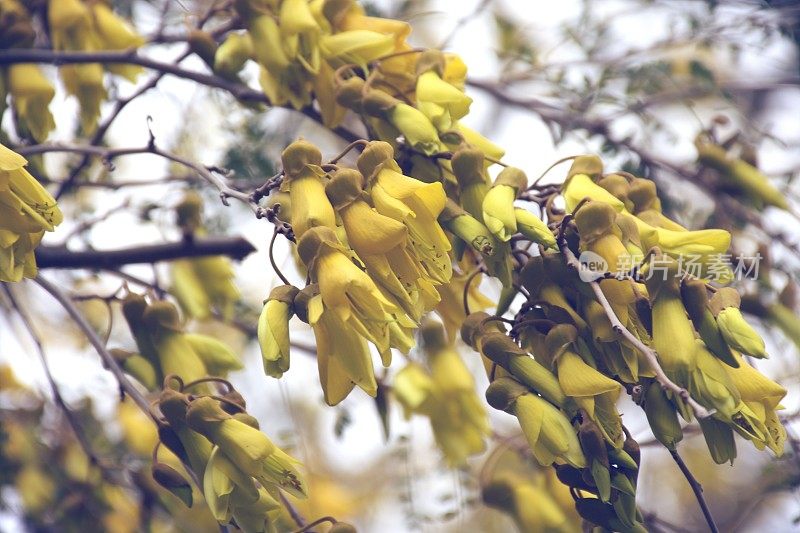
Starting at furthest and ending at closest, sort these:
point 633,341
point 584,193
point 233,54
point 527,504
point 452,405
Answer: point 452,405 < point 527,504 < point 233,54 < point 584,193 < point 633,341

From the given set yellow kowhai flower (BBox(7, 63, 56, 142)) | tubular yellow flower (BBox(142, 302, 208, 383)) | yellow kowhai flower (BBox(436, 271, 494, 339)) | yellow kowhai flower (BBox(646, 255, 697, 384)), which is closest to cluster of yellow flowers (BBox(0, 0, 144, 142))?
yellow kowhai flower (BBox(7, 63, 56, 142))

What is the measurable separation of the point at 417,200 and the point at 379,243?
0.34 ft

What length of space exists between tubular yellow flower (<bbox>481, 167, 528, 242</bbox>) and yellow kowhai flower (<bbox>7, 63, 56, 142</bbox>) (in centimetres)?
100

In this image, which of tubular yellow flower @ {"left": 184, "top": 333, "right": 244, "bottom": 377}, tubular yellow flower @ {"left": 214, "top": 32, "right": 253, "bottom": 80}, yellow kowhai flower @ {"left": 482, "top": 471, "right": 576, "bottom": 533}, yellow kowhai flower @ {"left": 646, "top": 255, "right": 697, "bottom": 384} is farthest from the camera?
yellow kowhai flower @ {"left": 482, "top": 471, "right": 576, "bottom": 533}

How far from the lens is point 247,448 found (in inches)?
51.8

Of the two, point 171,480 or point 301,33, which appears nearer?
point 171,480

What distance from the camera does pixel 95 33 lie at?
2.07 metres

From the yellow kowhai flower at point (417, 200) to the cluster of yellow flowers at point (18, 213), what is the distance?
1.41ft

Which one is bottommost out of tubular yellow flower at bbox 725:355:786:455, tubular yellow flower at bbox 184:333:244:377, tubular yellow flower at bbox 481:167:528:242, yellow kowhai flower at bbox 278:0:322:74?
tubular yellow flower at bbox 725:355:786:455

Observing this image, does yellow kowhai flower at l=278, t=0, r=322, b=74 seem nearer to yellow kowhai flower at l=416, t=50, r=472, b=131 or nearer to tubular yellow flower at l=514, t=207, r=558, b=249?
yellow kowhai flower at l=416, t=50, r=472, b=131

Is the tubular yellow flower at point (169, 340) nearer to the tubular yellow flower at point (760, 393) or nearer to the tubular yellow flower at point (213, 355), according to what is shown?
the tubular yellow flower at point (213, 355)

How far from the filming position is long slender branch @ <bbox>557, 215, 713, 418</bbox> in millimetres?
1111

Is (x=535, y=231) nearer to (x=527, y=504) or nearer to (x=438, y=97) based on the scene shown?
(x=438, y=97)

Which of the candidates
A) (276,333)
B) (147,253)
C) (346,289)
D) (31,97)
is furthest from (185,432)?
(31,97)
